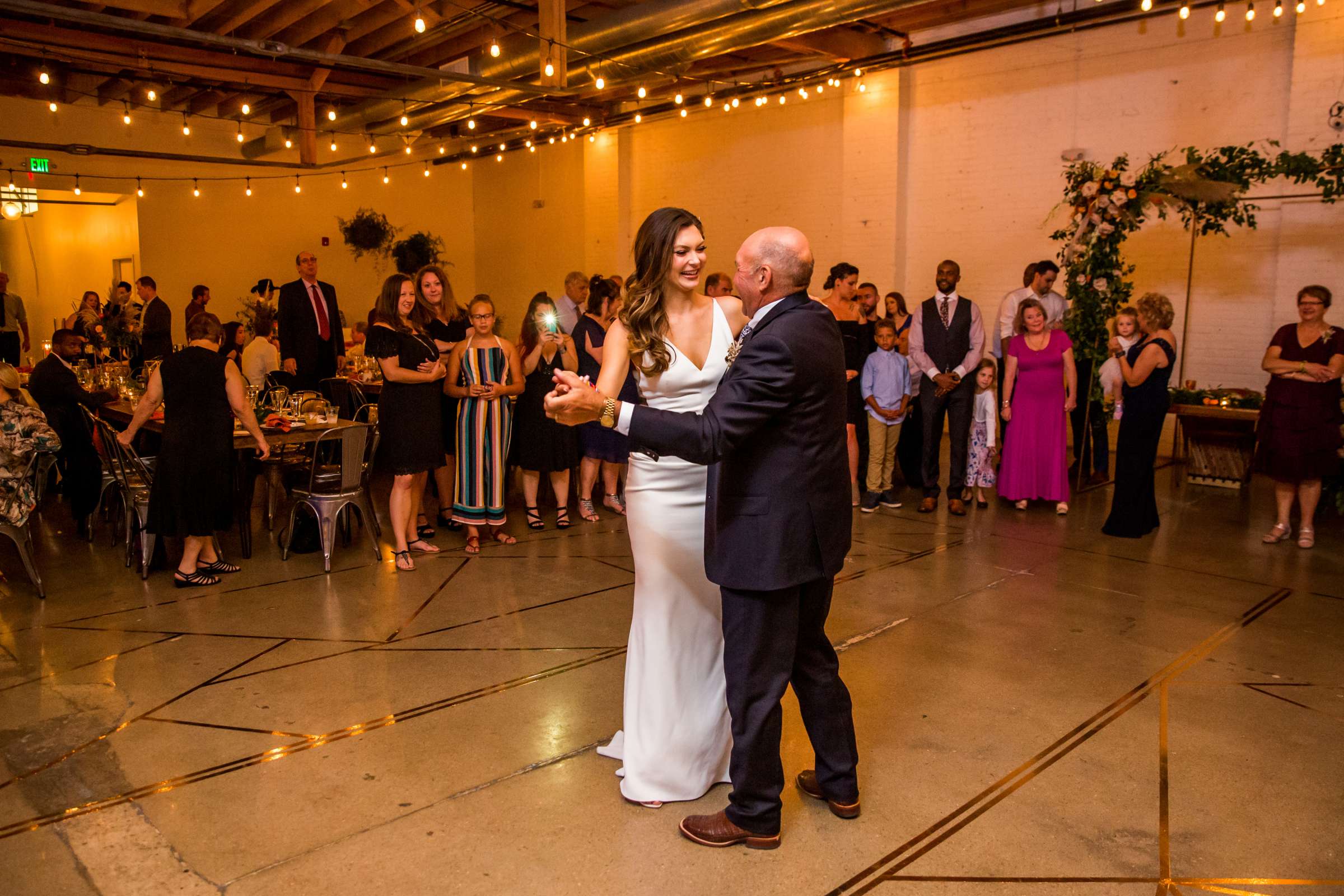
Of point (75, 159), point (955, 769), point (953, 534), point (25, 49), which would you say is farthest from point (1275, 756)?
point (75, 159)

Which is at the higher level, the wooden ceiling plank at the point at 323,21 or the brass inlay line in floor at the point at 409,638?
the wooden ceiling plank at the point at 323,21

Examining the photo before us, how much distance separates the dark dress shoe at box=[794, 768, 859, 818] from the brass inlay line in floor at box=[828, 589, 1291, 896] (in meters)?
0.19

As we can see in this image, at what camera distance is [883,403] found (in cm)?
723

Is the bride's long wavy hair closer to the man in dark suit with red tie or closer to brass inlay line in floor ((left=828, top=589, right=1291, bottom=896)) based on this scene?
brass inlay line in floor ((left=828, top=589, right=1291, bottom=896))

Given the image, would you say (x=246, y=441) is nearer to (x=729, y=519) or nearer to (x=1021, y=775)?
(x=729, y=519)

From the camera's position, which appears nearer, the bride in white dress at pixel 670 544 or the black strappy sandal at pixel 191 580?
the bride in white dress at pixel 670 544

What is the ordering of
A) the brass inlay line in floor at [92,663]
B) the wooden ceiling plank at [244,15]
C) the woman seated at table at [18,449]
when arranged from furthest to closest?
1. the wooden ceiling plank at [244,15]
2. the woman seated at table at [18,449]
3. the brass inlay line in floor at [92,663]

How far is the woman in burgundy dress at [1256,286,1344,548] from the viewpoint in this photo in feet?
19.7

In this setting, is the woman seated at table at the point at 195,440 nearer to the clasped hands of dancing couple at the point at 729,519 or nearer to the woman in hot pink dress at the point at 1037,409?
the clasped hands of dancing couple at the point at 729,519

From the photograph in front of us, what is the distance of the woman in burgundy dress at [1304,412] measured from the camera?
6000mm

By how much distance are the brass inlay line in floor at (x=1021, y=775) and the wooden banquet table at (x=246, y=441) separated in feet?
13.2

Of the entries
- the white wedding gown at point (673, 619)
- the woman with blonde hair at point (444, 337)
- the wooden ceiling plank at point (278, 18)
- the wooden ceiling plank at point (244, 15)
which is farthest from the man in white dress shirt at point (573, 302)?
the white wedding gown at point (673, 619)

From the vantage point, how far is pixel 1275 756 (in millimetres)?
3484

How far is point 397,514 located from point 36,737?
2.33 metres
